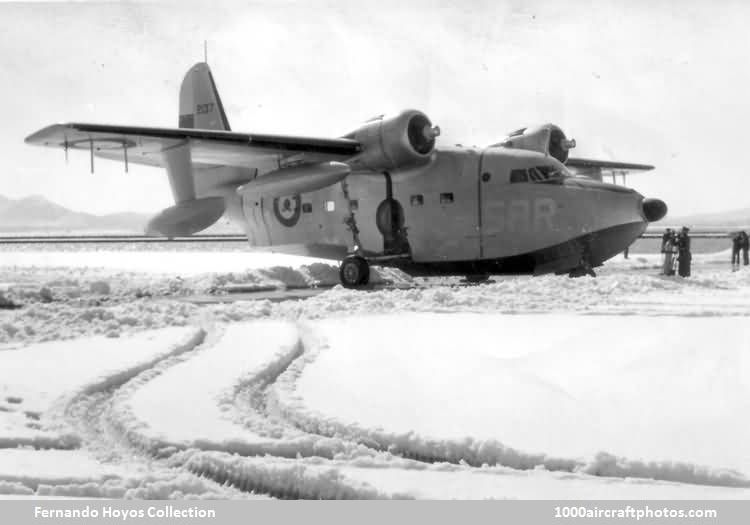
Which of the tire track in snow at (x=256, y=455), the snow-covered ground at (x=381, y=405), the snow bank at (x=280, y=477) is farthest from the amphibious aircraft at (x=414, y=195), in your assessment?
the snow bank at (x=280, y=477)

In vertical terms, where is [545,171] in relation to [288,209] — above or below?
above

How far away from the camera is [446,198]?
13836 millimetres

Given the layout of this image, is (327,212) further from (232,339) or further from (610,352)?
(610,352)

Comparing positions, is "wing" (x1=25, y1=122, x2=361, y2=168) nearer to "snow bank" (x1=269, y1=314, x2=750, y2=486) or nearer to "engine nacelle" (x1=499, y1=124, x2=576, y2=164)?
"engine nacelle" (x1=499, y1=124, x2=576, y2=164)

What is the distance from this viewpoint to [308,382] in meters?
4.64

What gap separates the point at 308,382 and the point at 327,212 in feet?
35.7

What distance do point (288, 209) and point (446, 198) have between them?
3988 millimetres

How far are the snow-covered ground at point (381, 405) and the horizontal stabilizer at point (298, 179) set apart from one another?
5598 millimetres

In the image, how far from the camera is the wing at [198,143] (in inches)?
458

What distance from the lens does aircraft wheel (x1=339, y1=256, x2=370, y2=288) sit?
531 inches

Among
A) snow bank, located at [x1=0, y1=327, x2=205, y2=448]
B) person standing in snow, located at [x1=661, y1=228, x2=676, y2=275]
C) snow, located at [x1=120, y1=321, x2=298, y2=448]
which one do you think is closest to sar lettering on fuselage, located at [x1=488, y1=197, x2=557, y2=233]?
person standing in snow, located at [x1=661, y1=228, x2=676, y2=275]

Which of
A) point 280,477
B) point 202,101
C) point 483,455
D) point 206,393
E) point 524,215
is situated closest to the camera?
point 280,477

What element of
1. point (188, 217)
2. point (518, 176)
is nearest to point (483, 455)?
point (188, 217)

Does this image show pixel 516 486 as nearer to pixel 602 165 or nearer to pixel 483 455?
pixel 483 455
